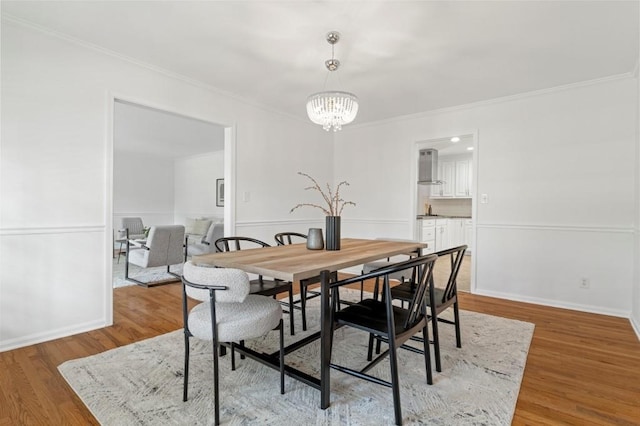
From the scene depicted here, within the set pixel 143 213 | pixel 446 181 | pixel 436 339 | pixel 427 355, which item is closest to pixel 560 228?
pixel 436 339

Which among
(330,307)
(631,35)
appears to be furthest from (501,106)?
(330,307)

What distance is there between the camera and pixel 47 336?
2488 millimetres

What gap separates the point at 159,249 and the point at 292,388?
3.36 metres

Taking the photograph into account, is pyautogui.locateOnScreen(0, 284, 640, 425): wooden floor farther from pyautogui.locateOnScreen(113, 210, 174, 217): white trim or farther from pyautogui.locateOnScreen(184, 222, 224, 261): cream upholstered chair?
pyautogui.locateOnScreen(113, 210, 174, 217): white trim

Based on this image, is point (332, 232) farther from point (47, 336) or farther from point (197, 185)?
point (197, 185)

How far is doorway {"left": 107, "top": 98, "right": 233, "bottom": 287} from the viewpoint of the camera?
6.29 m

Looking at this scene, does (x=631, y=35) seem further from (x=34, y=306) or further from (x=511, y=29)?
(x=34, y=306)

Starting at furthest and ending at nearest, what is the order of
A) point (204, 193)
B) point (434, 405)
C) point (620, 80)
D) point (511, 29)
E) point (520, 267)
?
point (204, 193) < point (520, 267) < point (620, 80) < point (511, 29) < point (434, 405)

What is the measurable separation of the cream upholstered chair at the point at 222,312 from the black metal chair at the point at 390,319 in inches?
15.6

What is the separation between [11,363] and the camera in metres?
2.12

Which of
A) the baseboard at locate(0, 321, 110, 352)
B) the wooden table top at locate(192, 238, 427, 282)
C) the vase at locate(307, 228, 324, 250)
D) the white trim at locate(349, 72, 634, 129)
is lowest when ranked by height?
the baseboard at locate(0, 321, 110, 352)

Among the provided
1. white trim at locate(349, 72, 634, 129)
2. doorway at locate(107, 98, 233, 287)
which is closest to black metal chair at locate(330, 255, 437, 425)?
white trim at locate(349, 72, 634, 129)

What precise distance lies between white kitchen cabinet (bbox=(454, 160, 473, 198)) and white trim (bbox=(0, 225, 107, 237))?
685 centimetres

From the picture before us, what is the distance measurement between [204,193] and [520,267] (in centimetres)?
693
